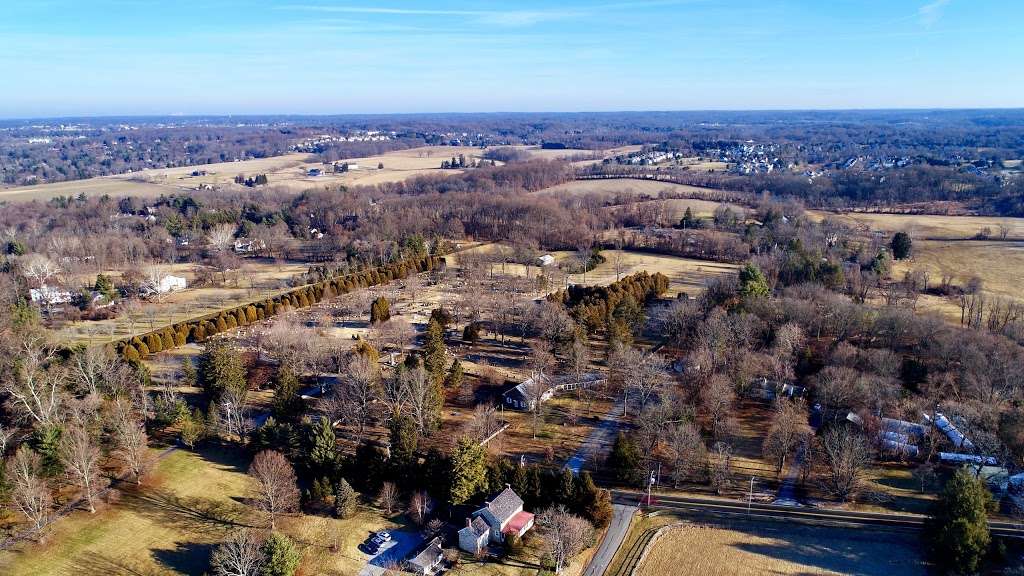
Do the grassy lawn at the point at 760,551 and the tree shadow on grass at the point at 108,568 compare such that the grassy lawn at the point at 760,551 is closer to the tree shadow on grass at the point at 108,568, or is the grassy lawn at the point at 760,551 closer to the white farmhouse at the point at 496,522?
the white farmhouse at the point at 496,522

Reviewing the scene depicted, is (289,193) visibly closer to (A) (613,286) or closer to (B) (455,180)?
(B) (455,180)

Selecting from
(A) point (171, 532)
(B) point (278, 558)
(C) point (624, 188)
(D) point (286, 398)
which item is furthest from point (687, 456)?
(C) point (624, 188)

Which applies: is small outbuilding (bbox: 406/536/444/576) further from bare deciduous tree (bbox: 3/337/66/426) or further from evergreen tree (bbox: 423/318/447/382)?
bare deciduous tree (bbox: 3/337/66/426)

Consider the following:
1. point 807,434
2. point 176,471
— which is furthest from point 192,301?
point 807,434

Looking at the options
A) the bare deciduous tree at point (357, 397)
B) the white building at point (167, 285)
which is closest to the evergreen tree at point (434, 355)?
the bare deciduous tree at point (357, 397)

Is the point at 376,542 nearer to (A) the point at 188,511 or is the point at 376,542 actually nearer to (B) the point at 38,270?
(A) the point at 188,511
